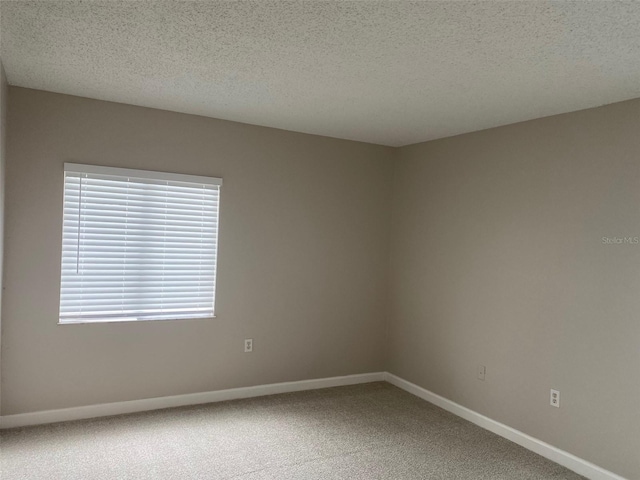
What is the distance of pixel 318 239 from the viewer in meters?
4.68

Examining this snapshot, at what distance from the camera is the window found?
362cm

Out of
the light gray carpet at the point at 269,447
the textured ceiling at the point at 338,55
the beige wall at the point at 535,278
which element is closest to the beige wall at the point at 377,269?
the beige wall at the point at 535,278

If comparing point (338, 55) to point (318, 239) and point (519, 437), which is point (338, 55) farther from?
point (519, 437)

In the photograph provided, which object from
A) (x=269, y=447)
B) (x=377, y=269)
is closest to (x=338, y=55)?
(x=269, y=447)

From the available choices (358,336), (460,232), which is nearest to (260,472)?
(358,336)

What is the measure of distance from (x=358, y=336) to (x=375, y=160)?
1.84 m

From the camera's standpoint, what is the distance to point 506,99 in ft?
10.5

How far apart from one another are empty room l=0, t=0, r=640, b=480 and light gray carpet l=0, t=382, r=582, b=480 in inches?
0.9

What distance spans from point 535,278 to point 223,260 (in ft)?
8.38

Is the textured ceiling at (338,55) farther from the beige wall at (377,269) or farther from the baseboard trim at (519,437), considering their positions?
the baseboard trim at (519,437)

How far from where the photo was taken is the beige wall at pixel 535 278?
3057 millimetres

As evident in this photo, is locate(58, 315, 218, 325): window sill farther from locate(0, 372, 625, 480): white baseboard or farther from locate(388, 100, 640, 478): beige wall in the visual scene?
locate(388, 100, 640, 478): beige wall

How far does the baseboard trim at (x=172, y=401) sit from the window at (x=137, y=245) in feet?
2.24

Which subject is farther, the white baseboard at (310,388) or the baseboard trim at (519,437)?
the white baseboard at (310,388)
